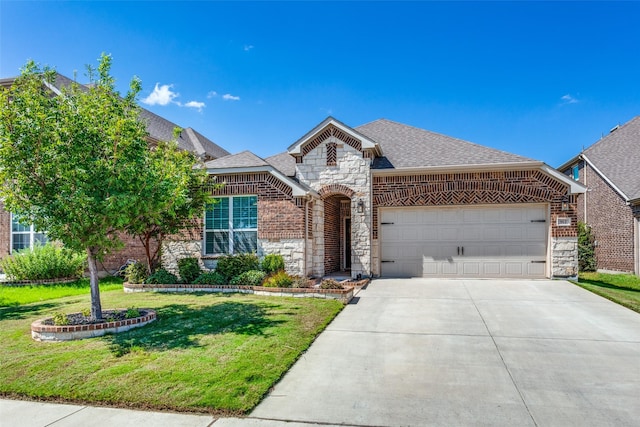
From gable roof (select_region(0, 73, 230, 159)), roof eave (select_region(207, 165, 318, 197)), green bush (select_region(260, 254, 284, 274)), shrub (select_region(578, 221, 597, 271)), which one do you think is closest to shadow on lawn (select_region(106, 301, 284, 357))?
green bush (select_region(260, 254, 284, 274))

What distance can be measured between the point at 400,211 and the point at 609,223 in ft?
33.6

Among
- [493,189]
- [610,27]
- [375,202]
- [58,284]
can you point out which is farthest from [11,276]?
[610,27]

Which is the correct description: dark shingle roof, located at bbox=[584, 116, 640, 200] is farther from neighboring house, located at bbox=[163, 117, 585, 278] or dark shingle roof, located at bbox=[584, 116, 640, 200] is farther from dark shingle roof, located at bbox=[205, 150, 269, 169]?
dark shingle roof, located at bbox=[205, 150, 269, 169]

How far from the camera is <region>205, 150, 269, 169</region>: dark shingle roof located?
506 inches

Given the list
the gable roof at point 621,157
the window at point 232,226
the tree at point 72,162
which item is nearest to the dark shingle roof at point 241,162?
the window at point 232,226

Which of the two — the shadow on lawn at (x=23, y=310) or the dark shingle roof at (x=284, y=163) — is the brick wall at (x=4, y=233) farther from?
A: the dark shingle roof at (x=284, y=163)

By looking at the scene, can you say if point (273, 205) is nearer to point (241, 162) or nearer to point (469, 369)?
point (241, 162)

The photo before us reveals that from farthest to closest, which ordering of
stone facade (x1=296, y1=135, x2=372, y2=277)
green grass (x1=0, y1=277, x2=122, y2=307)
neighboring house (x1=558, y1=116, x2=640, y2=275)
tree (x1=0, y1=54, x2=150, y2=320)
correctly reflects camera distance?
neighboring house (x1=558, y1=116, x2=640, y2=275)
stone facade (x1=296, y1=135, x2=372, y2=277)
green grass (x1=0, y1=277, x2=122, y2=307)
tree (x1=0, y1=54, x2=150, y2=320)

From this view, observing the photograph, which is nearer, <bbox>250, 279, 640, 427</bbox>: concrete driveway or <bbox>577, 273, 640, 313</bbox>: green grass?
<bbox>250, 279, 640, 427</bbox>: concrete driveway

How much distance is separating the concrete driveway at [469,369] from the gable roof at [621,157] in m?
10.3

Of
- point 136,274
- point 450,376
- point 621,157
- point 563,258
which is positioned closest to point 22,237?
point 136,274

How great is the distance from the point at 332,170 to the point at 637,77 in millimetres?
12644

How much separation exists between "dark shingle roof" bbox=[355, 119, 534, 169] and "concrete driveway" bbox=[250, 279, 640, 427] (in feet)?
18.6

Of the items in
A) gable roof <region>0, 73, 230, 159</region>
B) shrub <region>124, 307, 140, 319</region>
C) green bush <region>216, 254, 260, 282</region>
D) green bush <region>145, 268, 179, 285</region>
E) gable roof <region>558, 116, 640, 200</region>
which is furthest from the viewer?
gable roof <region>0, 73, 230, 159</region>
